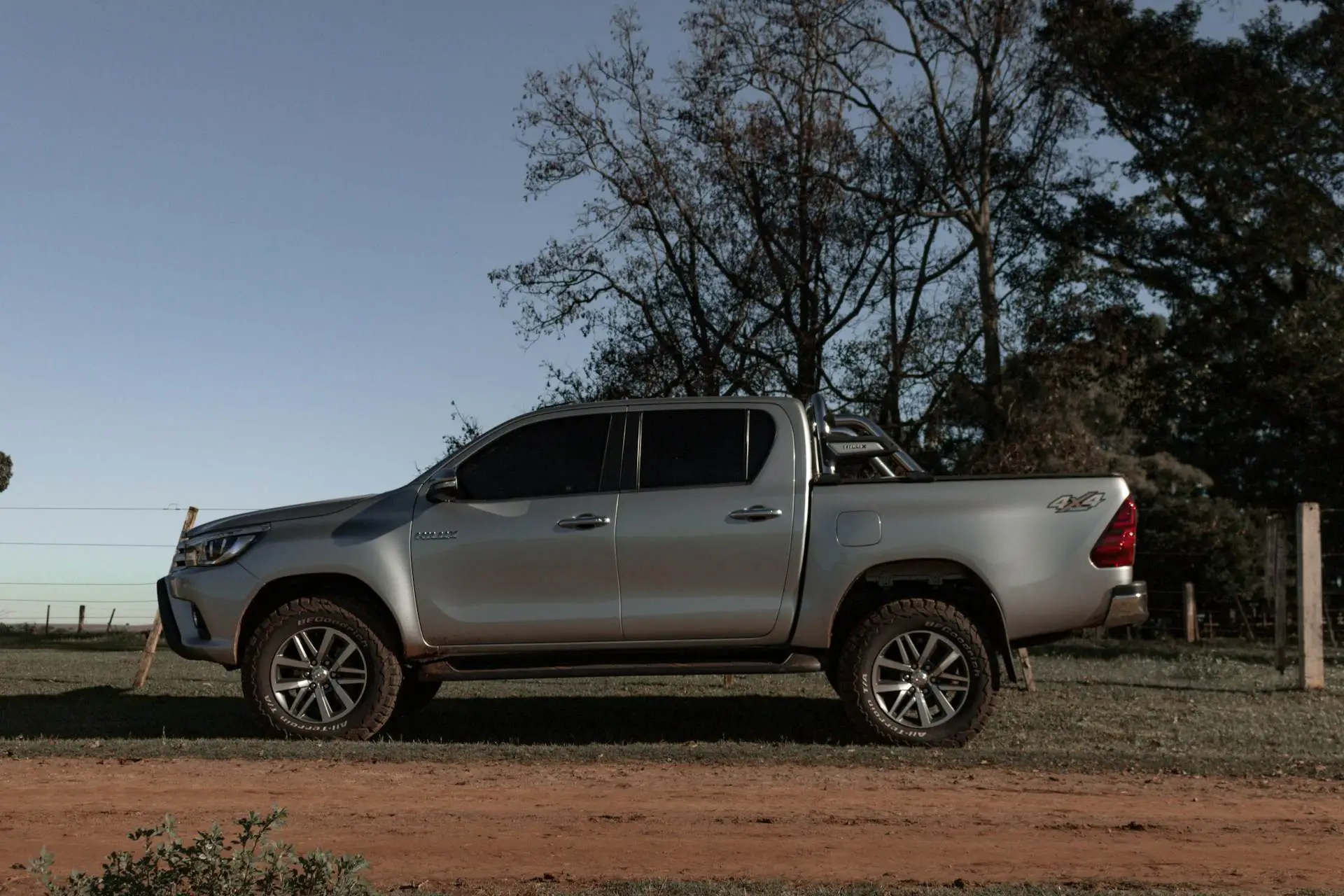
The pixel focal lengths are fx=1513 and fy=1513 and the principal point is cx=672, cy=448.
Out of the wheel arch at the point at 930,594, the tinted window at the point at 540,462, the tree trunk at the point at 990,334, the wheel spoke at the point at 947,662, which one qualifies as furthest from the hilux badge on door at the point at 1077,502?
the tree trunk at the point at 990,334

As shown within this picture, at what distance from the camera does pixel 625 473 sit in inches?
382

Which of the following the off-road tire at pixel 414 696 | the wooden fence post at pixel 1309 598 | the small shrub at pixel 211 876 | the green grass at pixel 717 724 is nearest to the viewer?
the small shrub at pixel 211 876

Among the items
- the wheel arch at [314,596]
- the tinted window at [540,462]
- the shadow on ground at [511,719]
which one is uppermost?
the tinted window at [540,462]

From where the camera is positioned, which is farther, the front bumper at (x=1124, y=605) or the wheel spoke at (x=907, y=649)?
the wheel spoke at (x=907, y=649)

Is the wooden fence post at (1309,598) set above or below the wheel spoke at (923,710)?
above

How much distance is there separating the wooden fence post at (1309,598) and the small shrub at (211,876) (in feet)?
37.8

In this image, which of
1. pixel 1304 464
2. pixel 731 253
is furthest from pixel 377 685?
pixel 1304 464

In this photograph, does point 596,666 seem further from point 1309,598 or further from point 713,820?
point 1309,598

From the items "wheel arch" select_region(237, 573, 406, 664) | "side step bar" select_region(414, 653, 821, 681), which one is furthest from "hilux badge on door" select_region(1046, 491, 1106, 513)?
"wheel arch" select_region(237, 573, 406, 664)

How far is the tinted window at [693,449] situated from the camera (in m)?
9.62

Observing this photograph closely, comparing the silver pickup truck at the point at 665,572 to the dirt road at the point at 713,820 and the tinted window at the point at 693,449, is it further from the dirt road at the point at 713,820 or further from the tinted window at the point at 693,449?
the dirt road at the point at 713,820

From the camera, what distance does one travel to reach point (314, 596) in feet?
32.2

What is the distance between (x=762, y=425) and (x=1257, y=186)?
865 inches

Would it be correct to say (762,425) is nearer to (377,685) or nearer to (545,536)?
(545,536)
